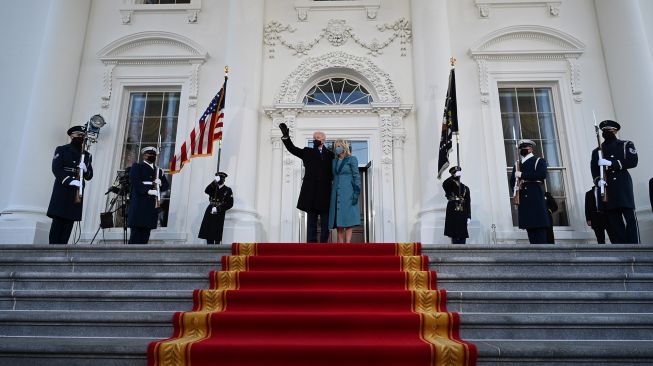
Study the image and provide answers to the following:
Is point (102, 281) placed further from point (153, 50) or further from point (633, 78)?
point (633, 78)

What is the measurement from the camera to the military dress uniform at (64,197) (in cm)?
550

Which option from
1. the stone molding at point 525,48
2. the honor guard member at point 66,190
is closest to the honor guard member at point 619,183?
the stone molding at point 525,48

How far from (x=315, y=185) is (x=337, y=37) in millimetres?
4436

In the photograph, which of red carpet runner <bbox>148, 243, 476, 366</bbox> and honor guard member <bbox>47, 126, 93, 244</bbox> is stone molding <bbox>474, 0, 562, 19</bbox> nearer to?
red carpet runner <bbox>148, 243, 476, 366</bbox>

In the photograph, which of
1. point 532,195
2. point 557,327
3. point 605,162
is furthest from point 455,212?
point 557,327

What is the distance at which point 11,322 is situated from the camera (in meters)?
3.56

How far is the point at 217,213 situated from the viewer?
682 centimetres

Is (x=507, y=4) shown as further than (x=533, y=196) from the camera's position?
Yes

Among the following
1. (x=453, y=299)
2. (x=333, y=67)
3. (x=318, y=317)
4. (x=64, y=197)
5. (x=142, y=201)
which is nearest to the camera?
(x=318, y=317)

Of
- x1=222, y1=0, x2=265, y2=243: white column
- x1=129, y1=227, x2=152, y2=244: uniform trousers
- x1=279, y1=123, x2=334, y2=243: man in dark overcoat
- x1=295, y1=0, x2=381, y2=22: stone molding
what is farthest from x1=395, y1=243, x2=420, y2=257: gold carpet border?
x1=295, y1=0, x2=381, y2=22: stone molding

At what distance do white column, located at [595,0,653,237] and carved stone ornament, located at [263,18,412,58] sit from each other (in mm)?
3987

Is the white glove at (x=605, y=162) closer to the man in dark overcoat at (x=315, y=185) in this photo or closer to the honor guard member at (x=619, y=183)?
the honor guard member at (x=619, y=183)

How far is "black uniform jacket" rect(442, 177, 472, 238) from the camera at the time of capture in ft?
20.7

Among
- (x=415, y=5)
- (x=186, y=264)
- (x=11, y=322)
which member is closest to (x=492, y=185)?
(x=415, y=5)
